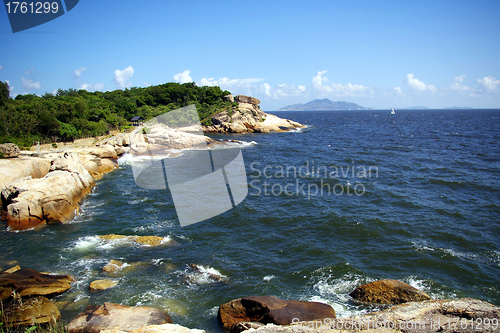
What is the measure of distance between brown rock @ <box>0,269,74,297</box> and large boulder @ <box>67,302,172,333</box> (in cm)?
270

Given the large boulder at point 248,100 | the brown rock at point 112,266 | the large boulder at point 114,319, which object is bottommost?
the brown rock at point 112,266

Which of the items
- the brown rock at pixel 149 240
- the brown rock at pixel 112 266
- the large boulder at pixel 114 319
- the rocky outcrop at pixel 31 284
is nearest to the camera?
the large boulder at pixel 114 319

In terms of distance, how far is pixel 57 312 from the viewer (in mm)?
9070

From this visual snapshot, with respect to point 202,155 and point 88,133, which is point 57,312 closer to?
point 202,155

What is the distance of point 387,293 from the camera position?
398 inches

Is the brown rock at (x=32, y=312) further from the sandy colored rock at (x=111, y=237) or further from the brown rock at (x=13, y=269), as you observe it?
the sandy colored rock at (x=111, y=237)

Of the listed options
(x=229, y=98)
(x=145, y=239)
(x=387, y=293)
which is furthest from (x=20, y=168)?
(x=229, y=98)

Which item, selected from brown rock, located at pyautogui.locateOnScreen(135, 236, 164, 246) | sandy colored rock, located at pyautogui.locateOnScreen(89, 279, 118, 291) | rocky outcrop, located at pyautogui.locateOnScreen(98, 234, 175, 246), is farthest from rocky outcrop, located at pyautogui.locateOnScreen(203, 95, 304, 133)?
sandy colored rock, located at pyautogui.locateOnScreen(89, 279, 118, 291)

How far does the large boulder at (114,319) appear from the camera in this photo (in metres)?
7.82

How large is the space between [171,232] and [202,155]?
83.4 feet

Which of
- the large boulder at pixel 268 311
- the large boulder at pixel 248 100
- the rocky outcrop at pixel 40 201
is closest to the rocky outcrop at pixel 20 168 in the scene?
the rocky outcrop at pixel 40 201

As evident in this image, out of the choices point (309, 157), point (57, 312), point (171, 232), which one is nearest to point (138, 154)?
point (309, 157)

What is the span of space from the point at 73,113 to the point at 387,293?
4801 cm

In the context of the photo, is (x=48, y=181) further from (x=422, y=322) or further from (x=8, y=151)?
(x=422, y=322)
